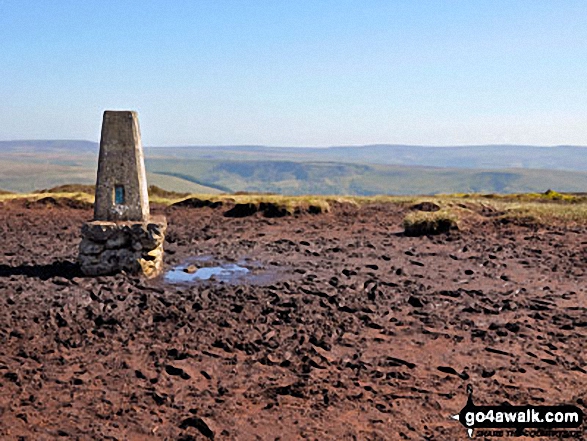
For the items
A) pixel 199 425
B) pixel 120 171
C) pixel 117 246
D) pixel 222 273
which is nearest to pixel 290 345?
pixel 199 425

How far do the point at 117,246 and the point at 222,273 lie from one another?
6.95 feet

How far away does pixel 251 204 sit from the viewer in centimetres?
2173

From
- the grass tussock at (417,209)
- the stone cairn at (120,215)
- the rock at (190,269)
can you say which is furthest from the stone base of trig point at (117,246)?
the grass tussock at (417,209)

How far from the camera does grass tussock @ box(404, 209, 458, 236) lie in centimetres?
1755

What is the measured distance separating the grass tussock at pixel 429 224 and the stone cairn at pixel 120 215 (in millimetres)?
8471

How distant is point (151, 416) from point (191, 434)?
0.57 m

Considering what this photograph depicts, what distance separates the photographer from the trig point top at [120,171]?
37.0ft

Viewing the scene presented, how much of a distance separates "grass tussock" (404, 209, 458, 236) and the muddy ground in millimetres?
3324

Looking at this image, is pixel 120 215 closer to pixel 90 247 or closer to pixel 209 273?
pixel 90 247

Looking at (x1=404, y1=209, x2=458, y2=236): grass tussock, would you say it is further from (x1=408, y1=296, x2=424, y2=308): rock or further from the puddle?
(x1=408, y1=296, x2=424, y2=308): rock

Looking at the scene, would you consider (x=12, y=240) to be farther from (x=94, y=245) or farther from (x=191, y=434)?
(x=191, y=434)

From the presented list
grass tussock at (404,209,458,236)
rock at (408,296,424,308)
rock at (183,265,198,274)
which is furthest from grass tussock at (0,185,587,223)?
rock at (408,296,424,308)

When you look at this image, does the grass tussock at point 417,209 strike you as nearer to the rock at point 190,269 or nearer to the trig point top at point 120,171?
the rock at point 190,269

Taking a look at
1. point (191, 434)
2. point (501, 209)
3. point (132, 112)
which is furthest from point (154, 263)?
point (501, 209)
